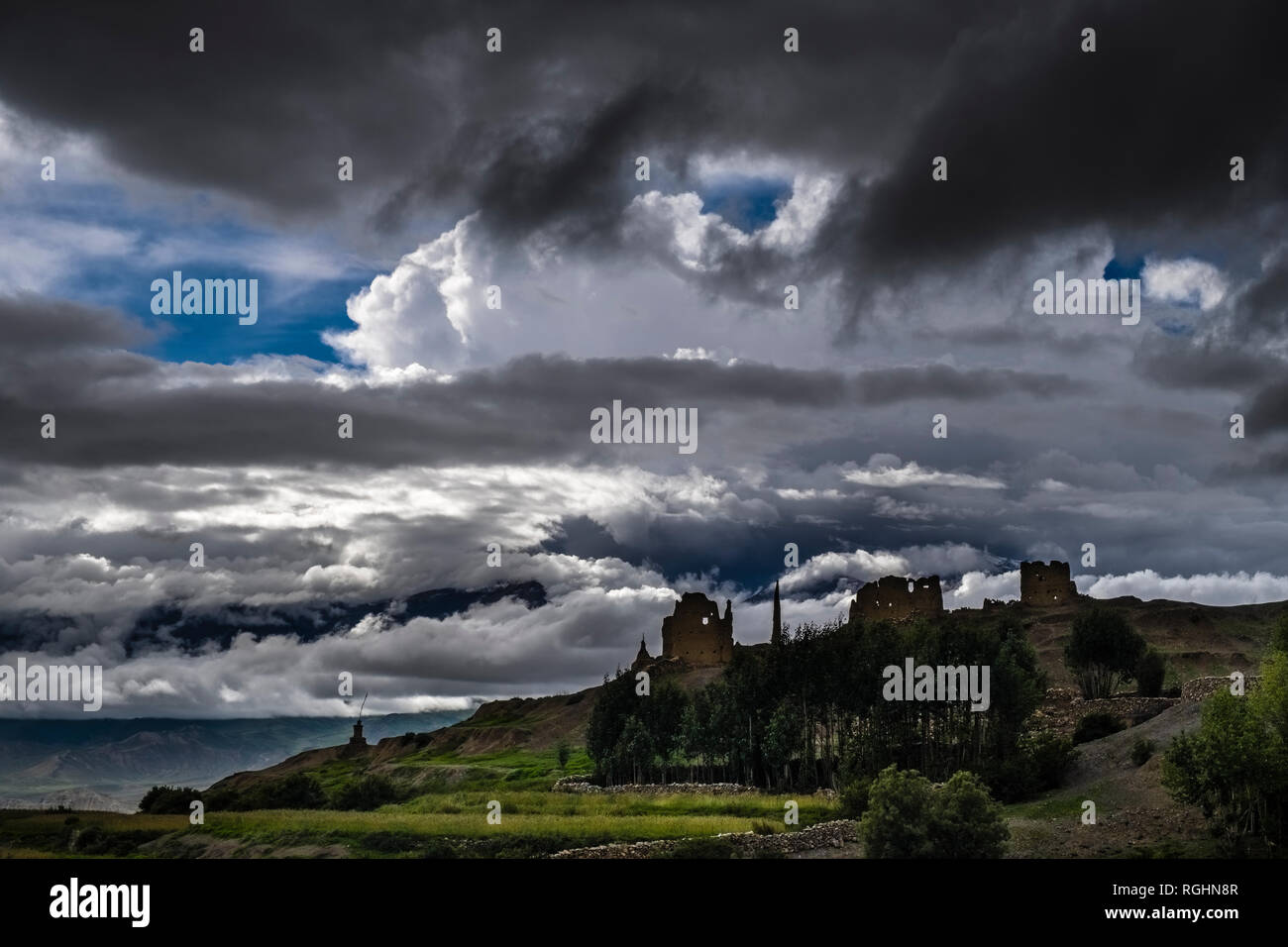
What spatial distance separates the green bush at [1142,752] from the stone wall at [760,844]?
2116 centimetres

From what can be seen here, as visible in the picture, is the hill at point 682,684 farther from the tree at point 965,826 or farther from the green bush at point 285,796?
the tree at point 965,826

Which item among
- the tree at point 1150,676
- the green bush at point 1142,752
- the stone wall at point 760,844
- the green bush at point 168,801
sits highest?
the tree at point 1150,676

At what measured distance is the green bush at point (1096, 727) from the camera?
278 feet

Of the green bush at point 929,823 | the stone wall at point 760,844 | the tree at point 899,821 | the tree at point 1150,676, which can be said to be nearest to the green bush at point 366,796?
the stone wall at point 760,844

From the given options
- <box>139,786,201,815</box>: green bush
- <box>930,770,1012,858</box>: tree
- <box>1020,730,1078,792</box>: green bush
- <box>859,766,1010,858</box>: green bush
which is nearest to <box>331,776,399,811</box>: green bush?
<box>139,786,201,815</box>: green bush

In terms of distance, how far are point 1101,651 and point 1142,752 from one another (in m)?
41.8

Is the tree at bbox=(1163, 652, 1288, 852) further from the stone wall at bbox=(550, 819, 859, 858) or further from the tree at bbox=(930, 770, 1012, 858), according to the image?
the stone wall at bbox=(550, 819, 859, 858)

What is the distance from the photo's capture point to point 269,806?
101m

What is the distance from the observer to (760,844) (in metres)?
58.2

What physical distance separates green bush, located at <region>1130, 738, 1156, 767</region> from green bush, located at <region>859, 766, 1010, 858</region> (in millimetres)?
27431
